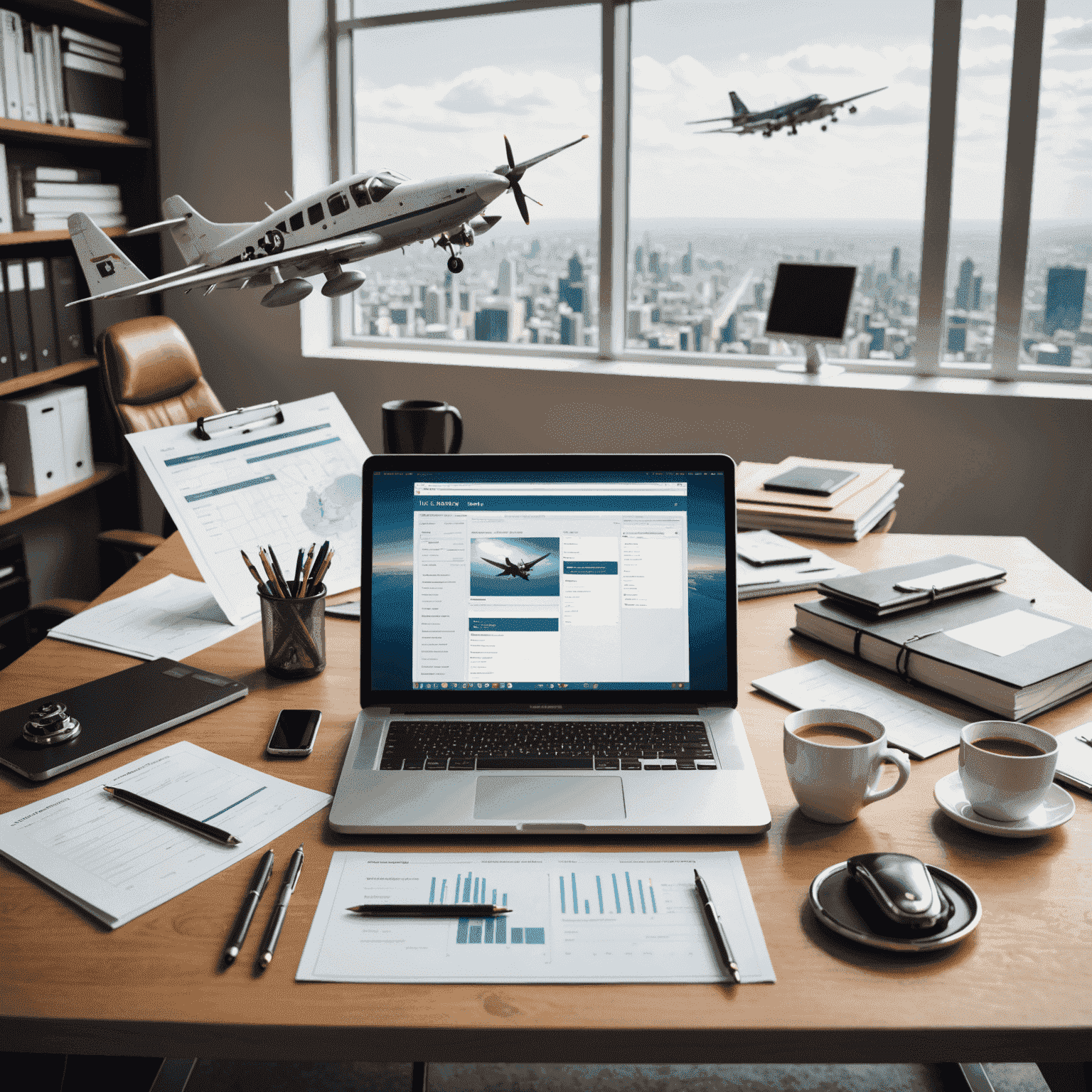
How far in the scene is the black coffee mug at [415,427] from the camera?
72.8 inches

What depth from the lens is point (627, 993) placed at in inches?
28.6

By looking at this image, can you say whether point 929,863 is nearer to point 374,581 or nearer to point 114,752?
point 374,581

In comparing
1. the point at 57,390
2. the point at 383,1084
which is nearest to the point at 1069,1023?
the point at 383,1084

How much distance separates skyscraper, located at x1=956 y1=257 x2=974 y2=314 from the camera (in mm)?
3092

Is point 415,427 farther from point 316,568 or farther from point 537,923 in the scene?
point 537,923

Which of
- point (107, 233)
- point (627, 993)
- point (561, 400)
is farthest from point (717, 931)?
point (107, 233)

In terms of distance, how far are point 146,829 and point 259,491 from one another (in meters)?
0.73

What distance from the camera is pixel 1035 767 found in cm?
90

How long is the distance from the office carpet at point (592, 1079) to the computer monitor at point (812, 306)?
210cm

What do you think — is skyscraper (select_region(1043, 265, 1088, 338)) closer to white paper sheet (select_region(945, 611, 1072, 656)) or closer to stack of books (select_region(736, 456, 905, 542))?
stack of books (select_region(736, 456, 905, 542))

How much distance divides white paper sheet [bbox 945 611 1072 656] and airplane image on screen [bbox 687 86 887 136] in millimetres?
2042

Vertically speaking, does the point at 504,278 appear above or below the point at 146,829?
above

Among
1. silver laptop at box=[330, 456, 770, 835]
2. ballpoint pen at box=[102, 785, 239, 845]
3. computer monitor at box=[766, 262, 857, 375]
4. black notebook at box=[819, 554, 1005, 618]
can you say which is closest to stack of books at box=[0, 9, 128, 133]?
computer monitor at box=[766, 262, 857, 375]

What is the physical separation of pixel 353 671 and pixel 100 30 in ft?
10.3
